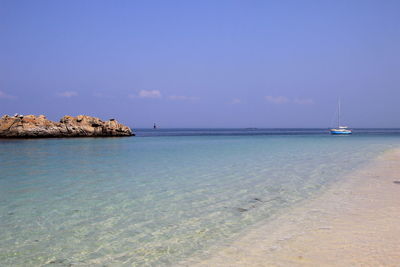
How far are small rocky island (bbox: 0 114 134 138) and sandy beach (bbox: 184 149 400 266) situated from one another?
65093mm

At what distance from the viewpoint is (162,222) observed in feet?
24.1

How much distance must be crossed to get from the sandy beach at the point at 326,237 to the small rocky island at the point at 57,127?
214 feet

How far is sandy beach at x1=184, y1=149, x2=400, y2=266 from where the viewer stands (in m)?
4.96

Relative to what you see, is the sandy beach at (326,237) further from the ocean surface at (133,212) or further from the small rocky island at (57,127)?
the small rocky island at (57,127)

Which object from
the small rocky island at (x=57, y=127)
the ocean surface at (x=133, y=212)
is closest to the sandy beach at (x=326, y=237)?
the ocean surface at (x=133, y=212)

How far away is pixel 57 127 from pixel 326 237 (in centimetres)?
6809

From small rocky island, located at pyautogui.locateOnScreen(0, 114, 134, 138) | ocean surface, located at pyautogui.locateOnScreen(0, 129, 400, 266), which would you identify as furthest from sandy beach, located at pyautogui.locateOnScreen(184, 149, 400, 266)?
small rocky island, located at pyautogui.locateOnScreen(0, 114, 134, 138)

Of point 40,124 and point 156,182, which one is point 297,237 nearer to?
point 156,182

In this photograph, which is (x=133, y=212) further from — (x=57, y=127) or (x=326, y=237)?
(x=57, y=127)

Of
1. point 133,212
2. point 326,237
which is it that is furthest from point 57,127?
point 326,237

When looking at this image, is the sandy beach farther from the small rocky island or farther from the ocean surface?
the small rocky island

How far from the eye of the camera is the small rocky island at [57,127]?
203 feet

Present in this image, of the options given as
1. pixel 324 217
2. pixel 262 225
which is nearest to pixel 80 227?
pixel 262 225

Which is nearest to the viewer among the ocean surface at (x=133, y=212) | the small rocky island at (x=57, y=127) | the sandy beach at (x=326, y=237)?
the sandy beach at (x=326, y=237)
